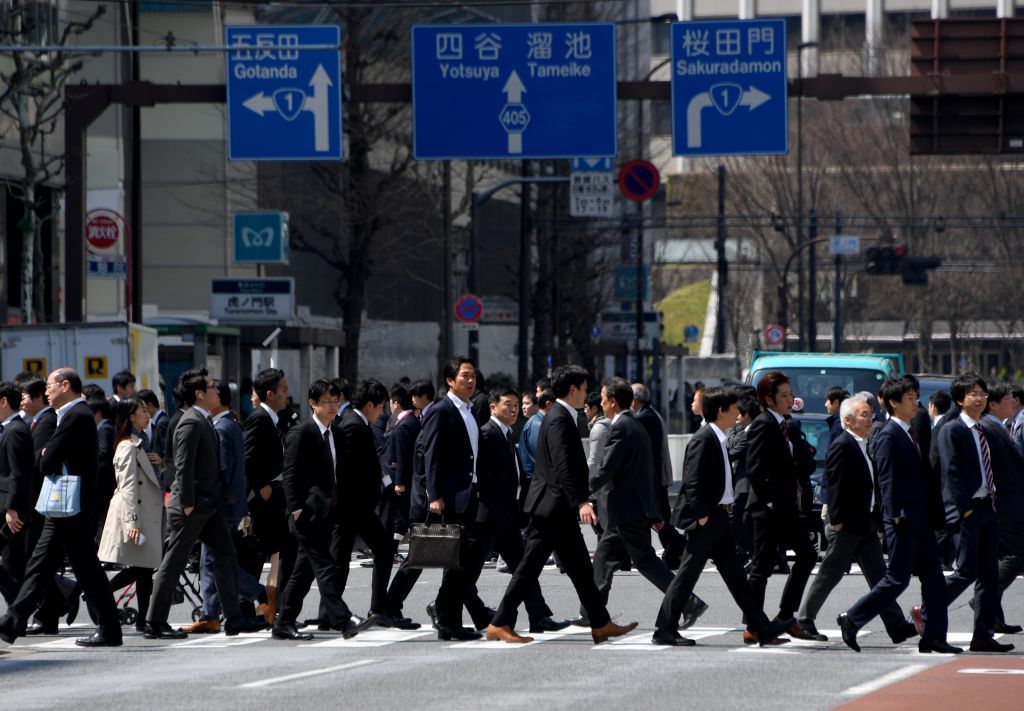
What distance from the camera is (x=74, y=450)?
12938mm

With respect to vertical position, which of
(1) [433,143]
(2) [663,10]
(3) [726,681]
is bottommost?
(3) [726,681]

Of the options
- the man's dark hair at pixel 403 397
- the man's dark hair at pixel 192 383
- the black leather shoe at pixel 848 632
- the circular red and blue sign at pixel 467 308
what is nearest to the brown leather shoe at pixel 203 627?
the man's dark hair at pixel 192 383

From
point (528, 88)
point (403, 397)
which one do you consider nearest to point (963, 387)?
point (403, 397)

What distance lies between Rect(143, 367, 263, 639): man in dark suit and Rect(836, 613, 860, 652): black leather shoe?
3.96 m

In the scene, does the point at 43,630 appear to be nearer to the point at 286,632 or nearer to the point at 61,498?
the point at 61,498

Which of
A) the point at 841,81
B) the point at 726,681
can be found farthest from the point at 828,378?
the point at 726,681

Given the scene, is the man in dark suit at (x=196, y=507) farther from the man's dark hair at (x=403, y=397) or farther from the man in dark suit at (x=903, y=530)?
the man's dark hair at (x=403, y=397)

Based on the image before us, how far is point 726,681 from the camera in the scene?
11031mm

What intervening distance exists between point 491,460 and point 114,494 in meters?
2.68

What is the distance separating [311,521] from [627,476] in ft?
6.98

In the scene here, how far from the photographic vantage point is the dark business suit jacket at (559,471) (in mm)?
12680

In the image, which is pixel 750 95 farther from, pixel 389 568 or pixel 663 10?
pixel 663 10

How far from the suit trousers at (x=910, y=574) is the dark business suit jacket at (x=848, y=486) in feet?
0.73

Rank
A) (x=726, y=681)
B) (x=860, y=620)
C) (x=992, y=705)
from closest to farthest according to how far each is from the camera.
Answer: (x=992, y=705) → (x=726, y=681) → (x=860, y=620)
